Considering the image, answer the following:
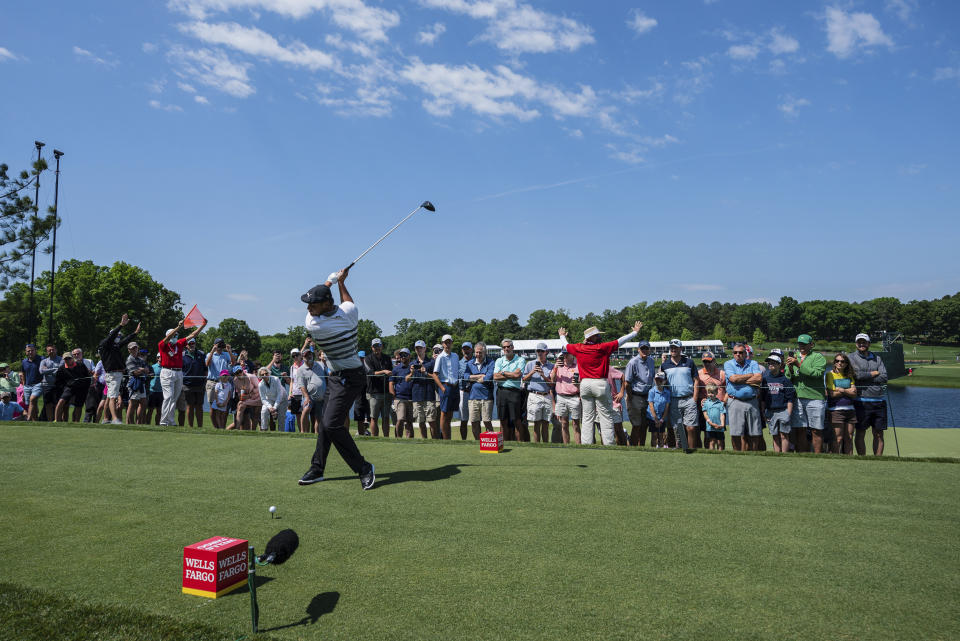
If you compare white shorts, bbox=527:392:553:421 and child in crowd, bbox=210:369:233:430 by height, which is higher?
child in crowd, bbox=210:369:233:430

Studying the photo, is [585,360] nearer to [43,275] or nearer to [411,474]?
[411,474]

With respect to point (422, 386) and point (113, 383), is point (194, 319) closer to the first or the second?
point (113, 383)

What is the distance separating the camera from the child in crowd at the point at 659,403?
1184 cm

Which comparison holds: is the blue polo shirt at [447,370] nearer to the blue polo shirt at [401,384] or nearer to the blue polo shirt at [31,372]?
the blue polo shirt at [401,384]

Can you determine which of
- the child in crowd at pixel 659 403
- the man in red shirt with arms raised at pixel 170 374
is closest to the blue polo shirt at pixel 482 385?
the child in crowd at pixel 659 403

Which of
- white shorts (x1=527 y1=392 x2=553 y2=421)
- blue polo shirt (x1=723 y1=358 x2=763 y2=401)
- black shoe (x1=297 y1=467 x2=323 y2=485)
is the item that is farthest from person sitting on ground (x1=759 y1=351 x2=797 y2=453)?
black shoe (x1=297 y1=467 x2=323 y2=485)

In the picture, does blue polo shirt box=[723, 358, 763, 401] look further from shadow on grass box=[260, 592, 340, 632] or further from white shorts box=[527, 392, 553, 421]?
shadow on grass box=[260, 592, 340, 632]

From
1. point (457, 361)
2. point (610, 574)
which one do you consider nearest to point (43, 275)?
point (457, 361)

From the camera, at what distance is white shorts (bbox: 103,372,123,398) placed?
43.2ft

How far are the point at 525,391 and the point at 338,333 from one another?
7025mm

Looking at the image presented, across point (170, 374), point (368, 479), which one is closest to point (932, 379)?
point (170, 374)

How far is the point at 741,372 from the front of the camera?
36.3 ft

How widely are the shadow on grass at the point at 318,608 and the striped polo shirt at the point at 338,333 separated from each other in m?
3.13

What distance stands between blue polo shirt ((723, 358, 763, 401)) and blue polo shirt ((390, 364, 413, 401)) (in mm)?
6328
